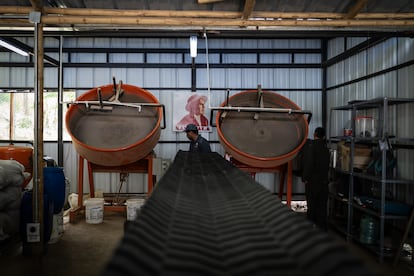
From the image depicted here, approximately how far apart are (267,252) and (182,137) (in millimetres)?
5505

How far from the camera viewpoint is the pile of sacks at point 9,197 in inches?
126

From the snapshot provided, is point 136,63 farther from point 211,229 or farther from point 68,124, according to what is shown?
point 211,229

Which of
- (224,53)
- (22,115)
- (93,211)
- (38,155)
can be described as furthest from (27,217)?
(224,53)

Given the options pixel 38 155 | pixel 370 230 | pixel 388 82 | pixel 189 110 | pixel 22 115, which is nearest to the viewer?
pixel 38 155

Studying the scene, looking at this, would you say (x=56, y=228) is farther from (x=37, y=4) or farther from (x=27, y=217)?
(x=37, y=4)

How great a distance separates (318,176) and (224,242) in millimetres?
3463

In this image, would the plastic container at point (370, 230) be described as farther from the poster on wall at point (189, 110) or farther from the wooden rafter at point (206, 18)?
the poster on wall at point (189, 110)

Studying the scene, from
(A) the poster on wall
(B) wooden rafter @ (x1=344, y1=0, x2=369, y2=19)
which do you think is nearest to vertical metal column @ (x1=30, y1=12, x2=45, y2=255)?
(B) wooden rafter @ (x1=344, y1=0, x2=369, y2=19)

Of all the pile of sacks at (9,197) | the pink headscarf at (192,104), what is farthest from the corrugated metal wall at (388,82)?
the pile of sacks at (9,197)

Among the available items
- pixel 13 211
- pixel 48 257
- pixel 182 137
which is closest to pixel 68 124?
pixel 13 211

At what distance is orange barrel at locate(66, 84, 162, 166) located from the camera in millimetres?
3975

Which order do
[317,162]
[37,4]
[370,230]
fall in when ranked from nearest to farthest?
[37,4] < [370,230] < [317,162]

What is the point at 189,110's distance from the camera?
605 cm

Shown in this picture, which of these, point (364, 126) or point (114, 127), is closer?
point (364, 126)
